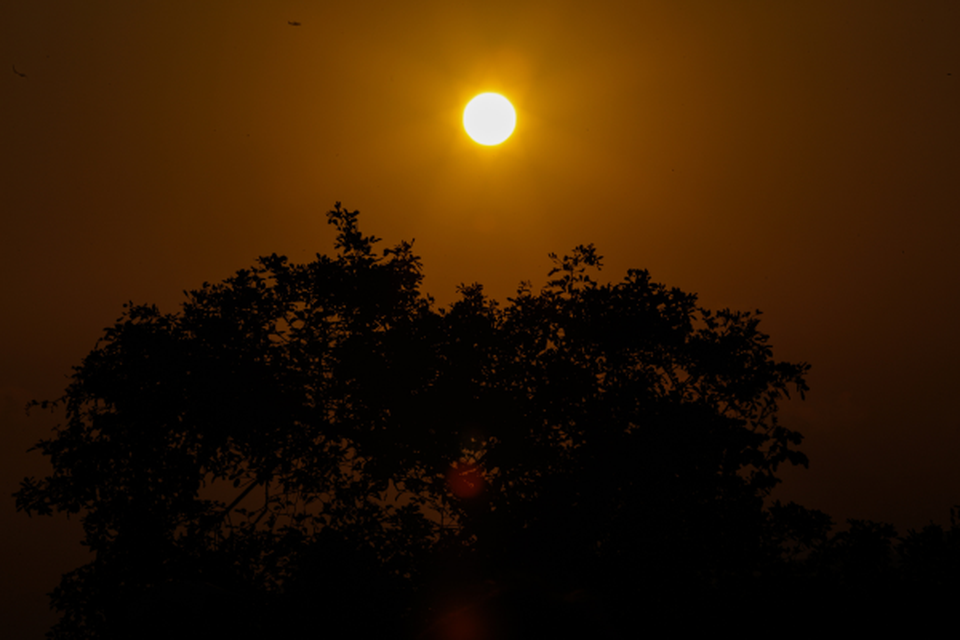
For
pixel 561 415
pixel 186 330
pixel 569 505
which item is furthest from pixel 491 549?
pixel 186 330

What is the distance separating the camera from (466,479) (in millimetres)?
15773

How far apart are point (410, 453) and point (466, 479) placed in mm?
1770

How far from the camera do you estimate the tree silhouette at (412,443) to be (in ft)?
44.6

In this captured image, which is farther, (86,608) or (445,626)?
(86,608)

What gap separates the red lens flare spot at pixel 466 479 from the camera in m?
15.7

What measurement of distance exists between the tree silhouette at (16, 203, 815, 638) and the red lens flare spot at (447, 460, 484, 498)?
6cm

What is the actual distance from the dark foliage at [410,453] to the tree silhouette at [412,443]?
0.06 meters

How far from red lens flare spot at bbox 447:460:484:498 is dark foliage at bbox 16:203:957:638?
62mm

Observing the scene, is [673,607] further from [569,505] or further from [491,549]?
[491,549]

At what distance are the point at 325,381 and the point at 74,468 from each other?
6642 millimetres

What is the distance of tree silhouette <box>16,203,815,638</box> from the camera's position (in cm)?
1359

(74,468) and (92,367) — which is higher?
(92,367)

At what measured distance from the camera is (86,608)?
47.5 feet

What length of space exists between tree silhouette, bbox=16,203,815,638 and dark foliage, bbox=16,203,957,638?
0.06 metres
